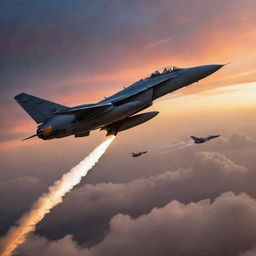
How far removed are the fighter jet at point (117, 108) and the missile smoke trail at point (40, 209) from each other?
6.78m

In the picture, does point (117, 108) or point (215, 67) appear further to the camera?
point (215, 67)

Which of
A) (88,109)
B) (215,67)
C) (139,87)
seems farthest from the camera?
(139,87)

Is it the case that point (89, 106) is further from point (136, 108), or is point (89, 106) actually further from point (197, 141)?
point (197, 141)

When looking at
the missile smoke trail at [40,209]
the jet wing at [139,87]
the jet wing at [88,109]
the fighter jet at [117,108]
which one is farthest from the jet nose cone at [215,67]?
the missile smoke trail at [40,209]

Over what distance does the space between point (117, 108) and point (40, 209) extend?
1704 centimetres

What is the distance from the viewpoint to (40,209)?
1351 inches

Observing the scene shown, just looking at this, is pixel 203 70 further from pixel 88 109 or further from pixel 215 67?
pixel 88 109

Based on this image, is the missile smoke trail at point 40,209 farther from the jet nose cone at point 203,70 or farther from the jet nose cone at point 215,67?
the jet nose cone at point 215,67

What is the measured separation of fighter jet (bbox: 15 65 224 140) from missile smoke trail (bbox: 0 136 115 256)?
6.78 m

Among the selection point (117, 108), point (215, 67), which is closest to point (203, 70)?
point (215, 67)

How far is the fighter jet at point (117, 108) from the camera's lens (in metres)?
26.0

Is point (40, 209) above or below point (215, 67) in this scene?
below

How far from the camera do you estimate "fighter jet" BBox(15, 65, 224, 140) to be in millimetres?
25969

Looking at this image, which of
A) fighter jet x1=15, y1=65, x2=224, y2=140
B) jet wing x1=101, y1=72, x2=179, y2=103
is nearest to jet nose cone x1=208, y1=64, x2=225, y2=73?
fighter jet x1=15, y1=65, x2=224, y2=140
